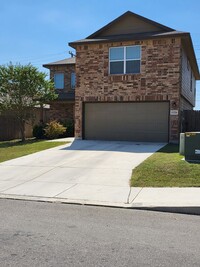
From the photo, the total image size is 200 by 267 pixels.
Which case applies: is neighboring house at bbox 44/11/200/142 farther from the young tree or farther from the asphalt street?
the asphalt street

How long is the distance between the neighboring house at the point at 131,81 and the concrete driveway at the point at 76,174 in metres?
2.85

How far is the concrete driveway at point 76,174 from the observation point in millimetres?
7977

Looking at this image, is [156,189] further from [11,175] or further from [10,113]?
[10,113]

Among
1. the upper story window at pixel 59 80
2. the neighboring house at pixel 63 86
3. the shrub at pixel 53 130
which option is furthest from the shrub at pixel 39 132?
the upper story window at pixel 59 80

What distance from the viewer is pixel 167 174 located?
31.1 ft

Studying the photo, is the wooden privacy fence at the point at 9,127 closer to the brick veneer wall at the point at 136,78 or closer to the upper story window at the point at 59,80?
the upper story window at the point at 59,80

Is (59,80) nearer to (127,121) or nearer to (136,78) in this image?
(127,121)

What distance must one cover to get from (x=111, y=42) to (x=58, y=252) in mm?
14927

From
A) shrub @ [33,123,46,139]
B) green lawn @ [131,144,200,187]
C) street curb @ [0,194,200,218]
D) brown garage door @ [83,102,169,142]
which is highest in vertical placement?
brown garage door @ [83,102,169,142]

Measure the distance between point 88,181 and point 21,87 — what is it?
1175 centimetres

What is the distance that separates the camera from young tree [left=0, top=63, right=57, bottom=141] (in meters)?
19.5

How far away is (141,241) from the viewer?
16.1 feet

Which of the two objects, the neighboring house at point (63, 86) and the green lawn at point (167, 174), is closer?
the green lawn at point (167, 174)

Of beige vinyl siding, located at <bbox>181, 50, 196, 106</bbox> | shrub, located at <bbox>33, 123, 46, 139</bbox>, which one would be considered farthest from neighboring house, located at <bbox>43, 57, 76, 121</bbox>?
beige vinyl siding, located at <bbox>181, 50, 196, 106</bbox>
